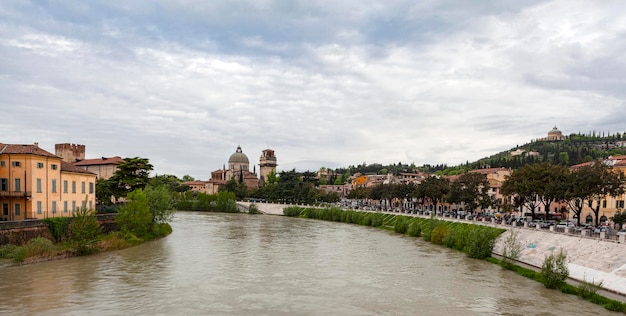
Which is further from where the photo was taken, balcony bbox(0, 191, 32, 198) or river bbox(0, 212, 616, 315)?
balcony bbox(0, 191, 32, 198)

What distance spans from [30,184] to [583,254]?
4576cm

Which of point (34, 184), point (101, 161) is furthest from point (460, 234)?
point (101, 161)

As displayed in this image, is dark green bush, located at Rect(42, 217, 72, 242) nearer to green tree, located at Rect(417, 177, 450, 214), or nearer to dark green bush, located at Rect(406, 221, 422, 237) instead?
dark green bush, located at Rect(406, 221, 422, 237)

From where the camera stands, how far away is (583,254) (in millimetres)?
34219

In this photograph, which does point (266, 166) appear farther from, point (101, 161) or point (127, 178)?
point (127, 178)

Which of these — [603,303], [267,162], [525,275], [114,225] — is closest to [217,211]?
[114,225]

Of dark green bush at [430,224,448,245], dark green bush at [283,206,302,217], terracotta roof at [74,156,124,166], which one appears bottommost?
dark green bush at [283,206,302,217]

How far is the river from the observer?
963 inches

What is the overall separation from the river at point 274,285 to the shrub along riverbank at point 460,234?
2.65 feet

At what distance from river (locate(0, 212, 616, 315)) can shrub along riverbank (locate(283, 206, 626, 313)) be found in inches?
31.8

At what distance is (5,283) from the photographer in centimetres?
2806

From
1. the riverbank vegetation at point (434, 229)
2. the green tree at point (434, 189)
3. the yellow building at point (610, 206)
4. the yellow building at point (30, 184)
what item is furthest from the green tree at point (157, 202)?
the yellow building at point (610, 206)

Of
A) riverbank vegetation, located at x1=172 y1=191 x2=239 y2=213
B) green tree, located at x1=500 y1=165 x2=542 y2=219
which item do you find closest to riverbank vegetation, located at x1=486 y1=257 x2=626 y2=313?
green tree, located at x1=500 y1=165 x2=542 y2=219

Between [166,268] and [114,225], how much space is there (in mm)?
19896
